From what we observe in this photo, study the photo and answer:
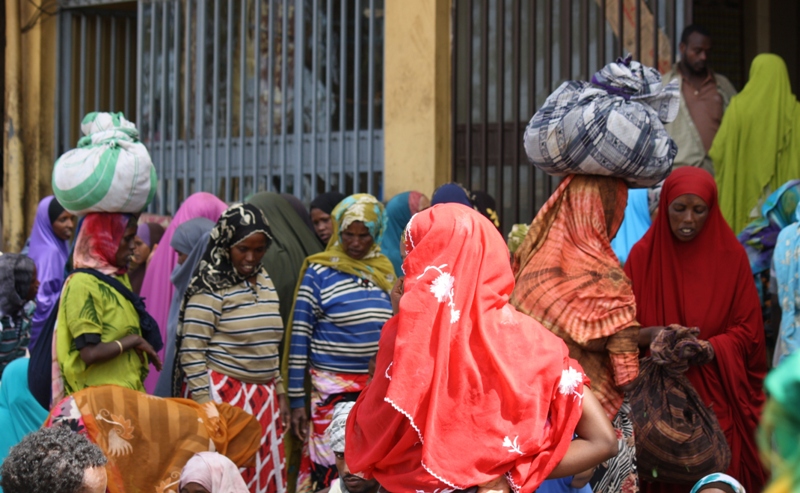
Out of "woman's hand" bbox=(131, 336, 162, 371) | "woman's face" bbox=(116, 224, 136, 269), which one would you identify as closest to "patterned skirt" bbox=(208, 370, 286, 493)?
"woman's hand" bbox=(131, 336, 162, 371)

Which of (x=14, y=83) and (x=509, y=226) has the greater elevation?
(x=14, y=83)

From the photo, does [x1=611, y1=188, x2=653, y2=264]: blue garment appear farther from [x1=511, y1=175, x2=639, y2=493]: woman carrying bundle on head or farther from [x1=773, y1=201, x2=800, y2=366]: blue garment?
[x1=511, y1=175, x2=639, y2=493]: woman carrying bundle on head

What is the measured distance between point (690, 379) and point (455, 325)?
2032 mm

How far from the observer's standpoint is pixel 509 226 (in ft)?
24.6

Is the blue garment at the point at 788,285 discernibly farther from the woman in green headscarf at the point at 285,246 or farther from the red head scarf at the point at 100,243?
the red head scarf at the point at 100,243

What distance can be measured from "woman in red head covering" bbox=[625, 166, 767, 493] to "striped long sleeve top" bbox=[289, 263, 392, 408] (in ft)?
4.91

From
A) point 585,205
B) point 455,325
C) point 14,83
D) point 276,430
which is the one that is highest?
point 14,83

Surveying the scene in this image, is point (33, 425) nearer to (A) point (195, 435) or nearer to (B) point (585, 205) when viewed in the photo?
(A) point (195, 435)

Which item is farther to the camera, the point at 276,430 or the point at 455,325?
the point at 276,430

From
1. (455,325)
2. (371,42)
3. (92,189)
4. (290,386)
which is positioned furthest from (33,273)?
(455,325)

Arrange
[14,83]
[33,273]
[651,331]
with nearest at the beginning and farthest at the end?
[651,331] → [33,273] → [14,83]

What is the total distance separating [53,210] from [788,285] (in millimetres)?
4956

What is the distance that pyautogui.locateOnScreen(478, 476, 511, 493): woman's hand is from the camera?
2752mm

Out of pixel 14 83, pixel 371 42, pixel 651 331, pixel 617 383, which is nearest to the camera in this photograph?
pixel 617 383
